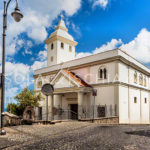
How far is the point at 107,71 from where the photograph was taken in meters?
17.4

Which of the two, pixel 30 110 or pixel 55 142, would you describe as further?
pixel 30 110

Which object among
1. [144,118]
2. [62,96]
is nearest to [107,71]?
[62,96]

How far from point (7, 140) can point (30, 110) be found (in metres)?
5.66

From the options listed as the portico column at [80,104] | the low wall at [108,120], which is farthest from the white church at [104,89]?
the low wall at [108,120]

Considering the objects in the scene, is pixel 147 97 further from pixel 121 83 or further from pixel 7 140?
pixel 7 140

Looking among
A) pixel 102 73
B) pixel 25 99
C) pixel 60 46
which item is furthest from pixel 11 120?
pixel 60 46

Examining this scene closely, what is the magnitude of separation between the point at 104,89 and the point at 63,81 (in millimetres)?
5407

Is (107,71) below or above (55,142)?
above

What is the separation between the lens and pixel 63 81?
19.8 meters

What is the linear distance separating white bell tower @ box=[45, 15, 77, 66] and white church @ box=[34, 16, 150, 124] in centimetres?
368

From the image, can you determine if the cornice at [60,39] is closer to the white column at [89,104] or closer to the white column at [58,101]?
the white column at [58,101]

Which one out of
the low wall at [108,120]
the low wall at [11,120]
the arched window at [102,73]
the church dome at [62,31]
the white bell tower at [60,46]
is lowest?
the low wall at [108,120]

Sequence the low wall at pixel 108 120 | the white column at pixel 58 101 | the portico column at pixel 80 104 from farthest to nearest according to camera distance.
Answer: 1. the white column at pixel 58 101
2. the portico column at pixel 80 104
3. the low wall at pixel 108 120

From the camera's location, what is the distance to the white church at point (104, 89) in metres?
16.7
